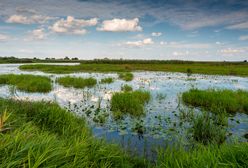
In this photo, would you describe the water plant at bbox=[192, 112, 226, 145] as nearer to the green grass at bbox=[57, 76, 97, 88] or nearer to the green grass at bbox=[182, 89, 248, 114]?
the green grass at bbox=[182, 89, 248, 114]

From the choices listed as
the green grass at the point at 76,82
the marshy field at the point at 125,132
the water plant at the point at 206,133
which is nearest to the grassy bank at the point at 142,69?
the green grass at the point at 76,82

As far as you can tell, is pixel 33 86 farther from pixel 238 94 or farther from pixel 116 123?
pixel 238 94

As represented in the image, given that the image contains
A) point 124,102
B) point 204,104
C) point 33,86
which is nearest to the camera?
point 124,102

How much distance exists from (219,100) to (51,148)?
41.9ft

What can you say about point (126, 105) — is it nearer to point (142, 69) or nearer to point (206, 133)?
point (206, 133)

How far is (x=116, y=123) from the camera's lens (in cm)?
1148

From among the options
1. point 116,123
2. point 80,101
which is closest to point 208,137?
point 116,123

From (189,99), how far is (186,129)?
650cm

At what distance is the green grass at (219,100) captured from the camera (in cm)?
1406

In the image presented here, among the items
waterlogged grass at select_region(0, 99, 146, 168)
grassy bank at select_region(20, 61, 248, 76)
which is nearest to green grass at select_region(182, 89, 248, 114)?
waterlogged grass at select_region(0, 99, 146, 168)

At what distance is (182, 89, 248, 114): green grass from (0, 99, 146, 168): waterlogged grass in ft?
28.5

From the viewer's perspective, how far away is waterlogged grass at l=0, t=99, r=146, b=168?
383 cm

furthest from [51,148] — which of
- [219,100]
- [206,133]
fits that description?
[219,100]

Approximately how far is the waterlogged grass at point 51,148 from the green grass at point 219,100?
867 centimetres
